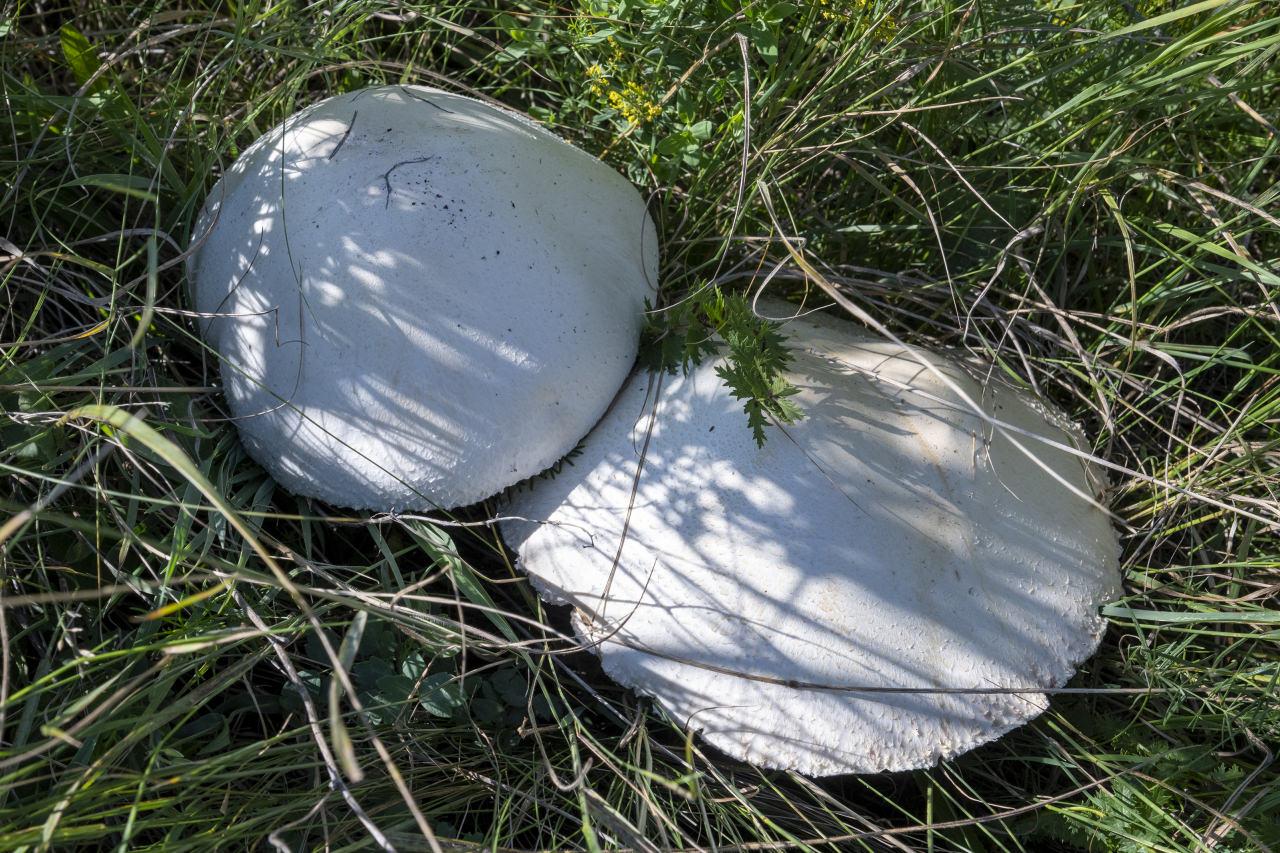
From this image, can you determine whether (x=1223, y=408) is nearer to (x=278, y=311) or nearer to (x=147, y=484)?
(x=278, y=311)

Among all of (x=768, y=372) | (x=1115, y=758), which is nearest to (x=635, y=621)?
(x=768, y=372)

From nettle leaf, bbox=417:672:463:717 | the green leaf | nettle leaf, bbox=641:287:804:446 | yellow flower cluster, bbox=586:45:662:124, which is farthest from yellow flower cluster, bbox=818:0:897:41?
the green leaf

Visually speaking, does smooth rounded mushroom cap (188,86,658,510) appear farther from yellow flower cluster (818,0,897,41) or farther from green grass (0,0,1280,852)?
yellow flower cluster (818,0,897,41)

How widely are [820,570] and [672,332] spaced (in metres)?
0.53

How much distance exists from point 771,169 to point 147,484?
4.67 ft

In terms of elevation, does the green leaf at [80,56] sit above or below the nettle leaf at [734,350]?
above

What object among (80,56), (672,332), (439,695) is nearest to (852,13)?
(672,332)

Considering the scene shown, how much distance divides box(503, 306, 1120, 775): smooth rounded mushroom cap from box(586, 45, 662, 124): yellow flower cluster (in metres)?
0.62

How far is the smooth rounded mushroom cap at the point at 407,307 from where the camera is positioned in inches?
65.8

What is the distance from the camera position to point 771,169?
208 cm

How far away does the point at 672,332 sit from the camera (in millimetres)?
1849

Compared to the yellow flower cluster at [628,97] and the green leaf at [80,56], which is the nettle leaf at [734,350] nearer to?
the yellow flower cluster at [628,97]

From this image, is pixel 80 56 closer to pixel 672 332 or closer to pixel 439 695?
pixel 672 332

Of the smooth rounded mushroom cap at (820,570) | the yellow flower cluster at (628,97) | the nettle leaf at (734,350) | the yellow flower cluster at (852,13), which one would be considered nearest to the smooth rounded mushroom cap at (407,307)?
the nettle leaf at (734,350)
